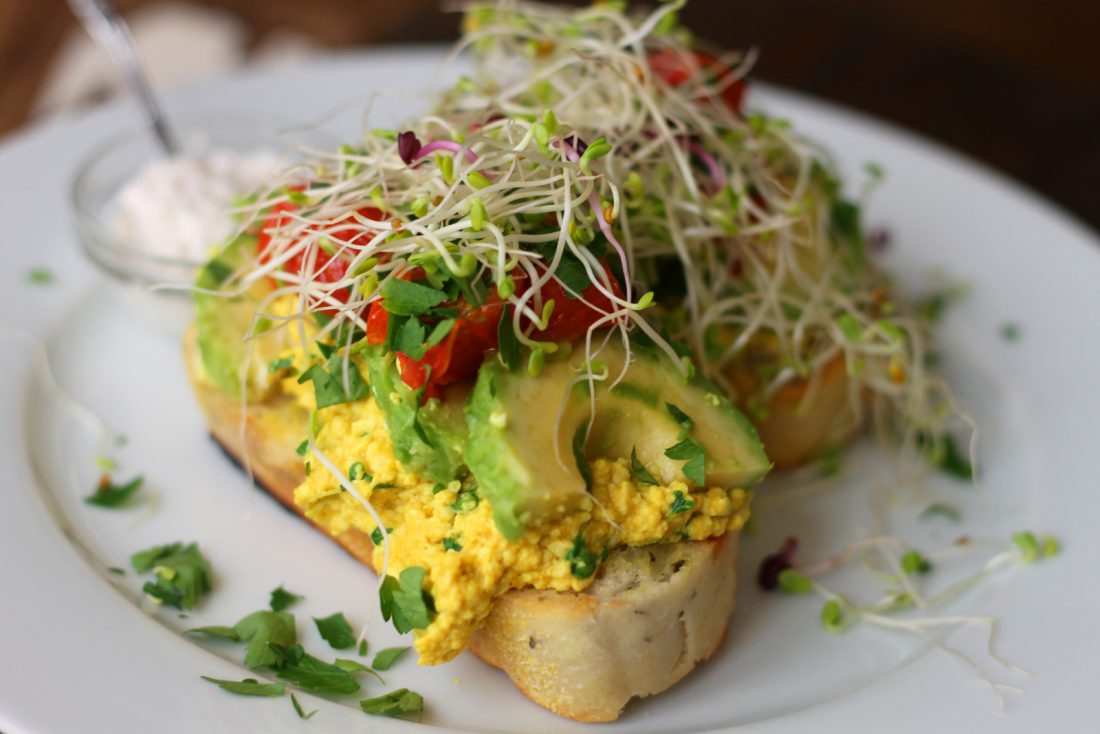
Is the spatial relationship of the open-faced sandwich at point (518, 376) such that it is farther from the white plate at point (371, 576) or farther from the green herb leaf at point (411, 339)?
the white plate at point (371, 576)

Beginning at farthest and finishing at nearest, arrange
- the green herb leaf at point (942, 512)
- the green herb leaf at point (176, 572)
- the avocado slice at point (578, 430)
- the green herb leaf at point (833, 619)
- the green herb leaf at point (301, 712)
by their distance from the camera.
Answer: the green herb leaf at point (942, 512), the green herb leaf at point (833, 619), the green herb leaf at point (176, 572), the green herb leaf at point (301, 712), the avocado slice at point (578, 430)

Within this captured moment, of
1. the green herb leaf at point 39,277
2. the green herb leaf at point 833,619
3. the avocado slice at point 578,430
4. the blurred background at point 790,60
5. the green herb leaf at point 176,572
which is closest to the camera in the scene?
the avocado slice at point 578,430

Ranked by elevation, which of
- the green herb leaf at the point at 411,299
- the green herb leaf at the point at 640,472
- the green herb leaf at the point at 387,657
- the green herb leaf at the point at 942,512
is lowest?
the green herb leaf at the point at 942,512

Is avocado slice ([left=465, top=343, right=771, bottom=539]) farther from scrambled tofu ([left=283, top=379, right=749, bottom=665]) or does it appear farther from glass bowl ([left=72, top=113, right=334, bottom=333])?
glass bowl ([left=72, top=113, right=334, bottom=333])

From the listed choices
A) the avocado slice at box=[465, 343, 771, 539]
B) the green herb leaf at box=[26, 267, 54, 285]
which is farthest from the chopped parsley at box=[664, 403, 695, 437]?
the green herb leaf at box=[26, 267, 54, 285]

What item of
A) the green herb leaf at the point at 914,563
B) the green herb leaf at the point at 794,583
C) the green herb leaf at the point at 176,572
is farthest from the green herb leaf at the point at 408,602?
the green herb leaf at the point at 914,563

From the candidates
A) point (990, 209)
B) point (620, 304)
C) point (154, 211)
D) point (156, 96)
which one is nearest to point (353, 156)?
point (620, 304)

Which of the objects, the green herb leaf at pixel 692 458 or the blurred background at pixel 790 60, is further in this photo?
the blurred background at pixel 790 60
